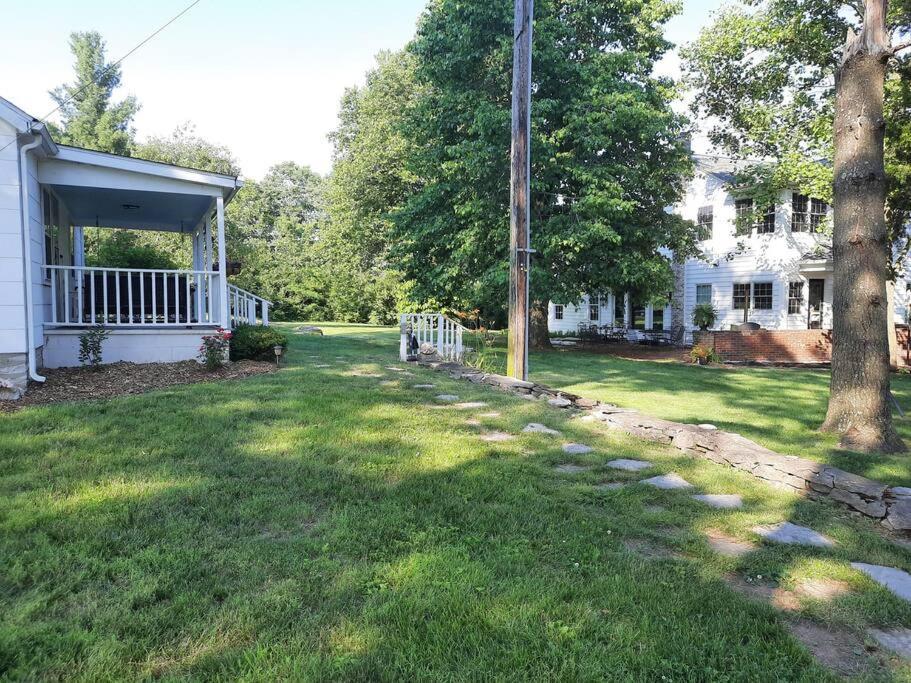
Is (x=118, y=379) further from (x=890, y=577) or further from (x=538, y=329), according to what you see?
(x=538, y=329)

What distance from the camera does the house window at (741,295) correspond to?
19125mm

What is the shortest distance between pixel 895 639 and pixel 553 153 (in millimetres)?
11891

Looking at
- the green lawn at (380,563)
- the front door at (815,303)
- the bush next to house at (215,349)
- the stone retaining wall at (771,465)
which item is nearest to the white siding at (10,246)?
the bush next to house at (215,349)

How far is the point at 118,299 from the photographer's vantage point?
8.14m

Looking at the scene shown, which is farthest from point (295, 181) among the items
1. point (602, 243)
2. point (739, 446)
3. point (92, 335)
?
point (739, 446)

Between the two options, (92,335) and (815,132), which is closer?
(92,335)

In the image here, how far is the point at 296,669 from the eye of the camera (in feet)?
5.96

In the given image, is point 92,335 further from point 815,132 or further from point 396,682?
point 815,132

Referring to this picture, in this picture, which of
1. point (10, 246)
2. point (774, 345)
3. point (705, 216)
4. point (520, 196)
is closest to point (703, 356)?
point (774, 345)

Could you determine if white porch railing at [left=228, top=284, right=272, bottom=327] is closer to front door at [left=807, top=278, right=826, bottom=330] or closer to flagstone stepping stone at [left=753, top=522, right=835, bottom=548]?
flagstone stepping stone at [left=753, top=522, right=835, bottom=548]

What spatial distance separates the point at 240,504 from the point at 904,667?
9.83 ft

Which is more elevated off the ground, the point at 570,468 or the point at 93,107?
the point at 93,107

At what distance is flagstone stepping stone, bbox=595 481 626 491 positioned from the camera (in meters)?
3.74

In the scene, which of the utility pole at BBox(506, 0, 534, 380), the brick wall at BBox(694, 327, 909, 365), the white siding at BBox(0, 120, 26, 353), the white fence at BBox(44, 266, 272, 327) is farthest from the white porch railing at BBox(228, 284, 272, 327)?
the brick wall at BBox(694, 327, 909, 365)
